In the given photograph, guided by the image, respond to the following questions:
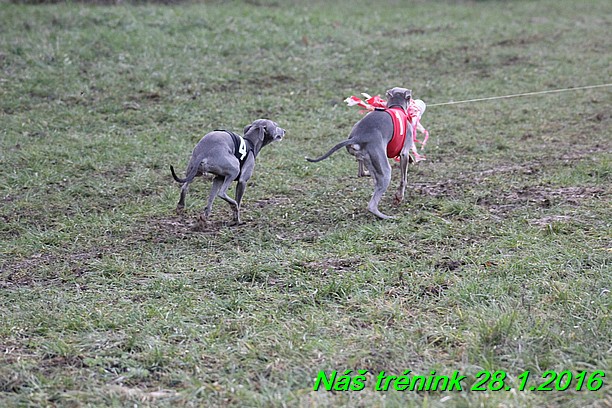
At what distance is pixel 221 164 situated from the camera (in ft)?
22.8

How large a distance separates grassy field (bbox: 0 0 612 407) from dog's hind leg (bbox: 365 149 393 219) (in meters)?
0.25

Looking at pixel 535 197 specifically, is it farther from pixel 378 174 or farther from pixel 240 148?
pixel 240 148

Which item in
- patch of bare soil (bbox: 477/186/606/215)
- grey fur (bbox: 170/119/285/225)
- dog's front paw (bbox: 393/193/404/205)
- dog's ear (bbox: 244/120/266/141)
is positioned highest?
dog's ear (bbox: 244/120/266/141)

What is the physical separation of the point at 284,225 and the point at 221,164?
2.71 feet

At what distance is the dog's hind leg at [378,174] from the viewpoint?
7.33 m

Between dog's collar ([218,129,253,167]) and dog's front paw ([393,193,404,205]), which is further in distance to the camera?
dog's front paw ([393,193,404,205])

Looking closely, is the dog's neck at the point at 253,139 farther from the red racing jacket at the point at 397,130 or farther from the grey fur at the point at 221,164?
the red racing jacket at the point at 397,130

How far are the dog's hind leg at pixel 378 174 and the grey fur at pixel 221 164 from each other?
3.43 feet

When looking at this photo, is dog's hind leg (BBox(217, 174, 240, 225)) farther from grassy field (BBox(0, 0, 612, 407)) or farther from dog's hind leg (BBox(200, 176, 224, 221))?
grassy field (BBox(0, 0, 612, 407))

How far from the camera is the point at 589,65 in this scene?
47.0ft

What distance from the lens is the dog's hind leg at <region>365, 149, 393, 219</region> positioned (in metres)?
7.33

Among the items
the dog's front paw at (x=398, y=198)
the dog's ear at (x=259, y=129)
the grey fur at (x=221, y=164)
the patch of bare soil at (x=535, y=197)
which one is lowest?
the dog's front paw at (x=398, y=198)

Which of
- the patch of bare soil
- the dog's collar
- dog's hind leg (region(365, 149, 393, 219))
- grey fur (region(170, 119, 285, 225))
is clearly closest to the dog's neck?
grey fur (region(170, 119, 285, 225))

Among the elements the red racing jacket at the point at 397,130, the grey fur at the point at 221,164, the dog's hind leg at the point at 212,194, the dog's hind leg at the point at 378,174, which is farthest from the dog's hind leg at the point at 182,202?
the red racing jacket at the point at 397,130
